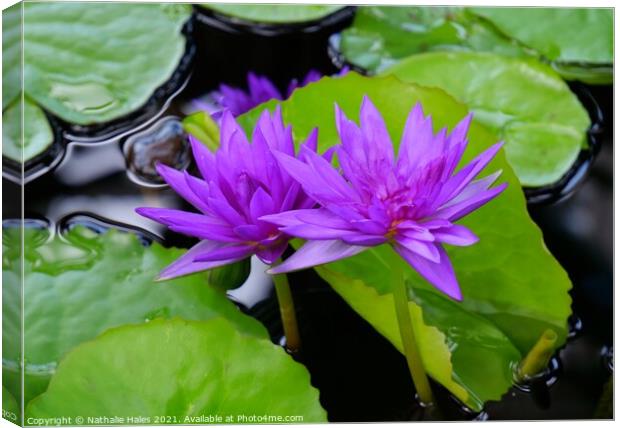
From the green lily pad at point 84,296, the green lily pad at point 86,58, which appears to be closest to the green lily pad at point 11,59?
the green lily pad at point 86,58

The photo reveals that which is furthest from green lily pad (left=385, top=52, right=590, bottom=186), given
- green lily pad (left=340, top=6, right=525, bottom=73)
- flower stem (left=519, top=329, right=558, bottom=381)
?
flower stem (left=519, top=329, right=558, bottom=381)

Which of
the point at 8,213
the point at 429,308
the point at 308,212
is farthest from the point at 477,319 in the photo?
the point at 8,213

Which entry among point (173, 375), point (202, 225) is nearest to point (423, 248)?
point (202, 225)

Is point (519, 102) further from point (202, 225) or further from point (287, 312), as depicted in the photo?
point (202, 225)

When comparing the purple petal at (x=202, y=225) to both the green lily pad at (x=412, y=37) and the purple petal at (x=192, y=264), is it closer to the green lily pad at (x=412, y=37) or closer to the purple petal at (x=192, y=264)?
the purple petal at (x=192, y=264)

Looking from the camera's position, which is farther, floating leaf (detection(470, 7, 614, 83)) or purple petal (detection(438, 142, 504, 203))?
floating leaf (detection(470, 7, 614, 83))

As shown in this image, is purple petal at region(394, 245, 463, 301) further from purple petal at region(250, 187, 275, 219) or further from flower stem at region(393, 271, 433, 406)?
purple petal at region(250, 187, 275, 219)
